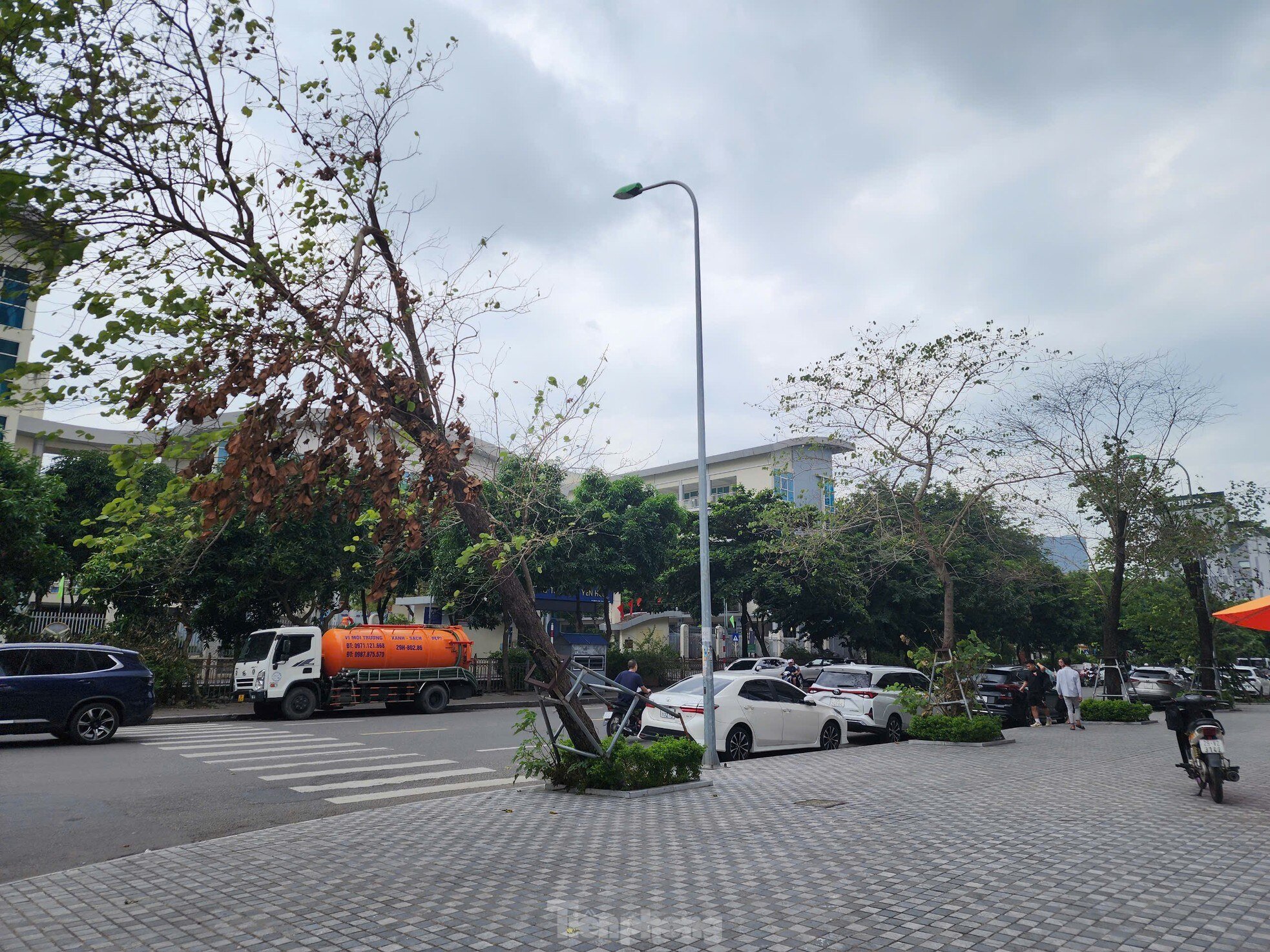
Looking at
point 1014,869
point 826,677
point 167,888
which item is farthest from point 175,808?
point 826,677

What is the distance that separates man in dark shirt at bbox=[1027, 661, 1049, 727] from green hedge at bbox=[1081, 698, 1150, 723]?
99 centimetres

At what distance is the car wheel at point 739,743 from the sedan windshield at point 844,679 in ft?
13.6

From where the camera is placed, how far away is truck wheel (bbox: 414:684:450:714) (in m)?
23.9

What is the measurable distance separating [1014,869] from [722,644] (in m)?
44.7

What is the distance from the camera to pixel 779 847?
24.1 ft

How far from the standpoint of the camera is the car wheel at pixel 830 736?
1566cm

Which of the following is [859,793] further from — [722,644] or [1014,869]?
[722,644]

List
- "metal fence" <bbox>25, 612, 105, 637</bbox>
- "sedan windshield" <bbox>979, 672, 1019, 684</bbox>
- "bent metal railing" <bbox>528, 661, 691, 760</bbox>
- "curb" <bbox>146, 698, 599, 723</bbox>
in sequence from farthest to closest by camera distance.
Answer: "metal fence" <bbox>25, 612, 105, 637</bbox>
"sedan windshield" <bbox>979, 672, 1019, 684</bbox>
"curb" <bbox>146, 698, 599, 723</bbox>
"bent metal railing" <bbox>528, 661, 691, 760</bbox>

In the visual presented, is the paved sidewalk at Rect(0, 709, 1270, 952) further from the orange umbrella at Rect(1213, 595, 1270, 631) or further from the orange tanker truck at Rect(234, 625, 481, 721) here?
the orange tanker truck at Rect(234, 625, 481, 721)

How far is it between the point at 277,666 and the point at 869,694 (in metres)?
14.0

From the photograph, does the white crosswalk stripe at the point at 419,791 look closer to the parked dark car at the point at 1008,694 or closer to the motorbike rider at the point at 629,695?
the motorbike rider at the point at 629,695

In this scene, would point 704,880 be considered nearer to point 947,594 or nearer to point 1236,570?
point 947,594

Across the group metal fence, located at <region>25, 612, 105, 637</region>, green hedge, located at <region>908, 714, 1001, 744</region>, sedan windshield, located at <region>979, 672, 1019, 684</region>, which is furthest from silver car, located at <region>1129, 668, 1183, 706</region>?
metal fence, located at <region>25, 612, 105, 637</region>

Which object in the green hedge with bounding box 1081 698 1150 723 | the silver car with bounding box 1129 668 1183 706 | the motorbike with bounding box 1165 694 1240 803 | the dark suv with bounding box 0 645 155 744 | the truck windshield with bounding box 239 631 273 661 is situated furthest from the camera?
the silver car with bounding box 1129 668 1183 706
